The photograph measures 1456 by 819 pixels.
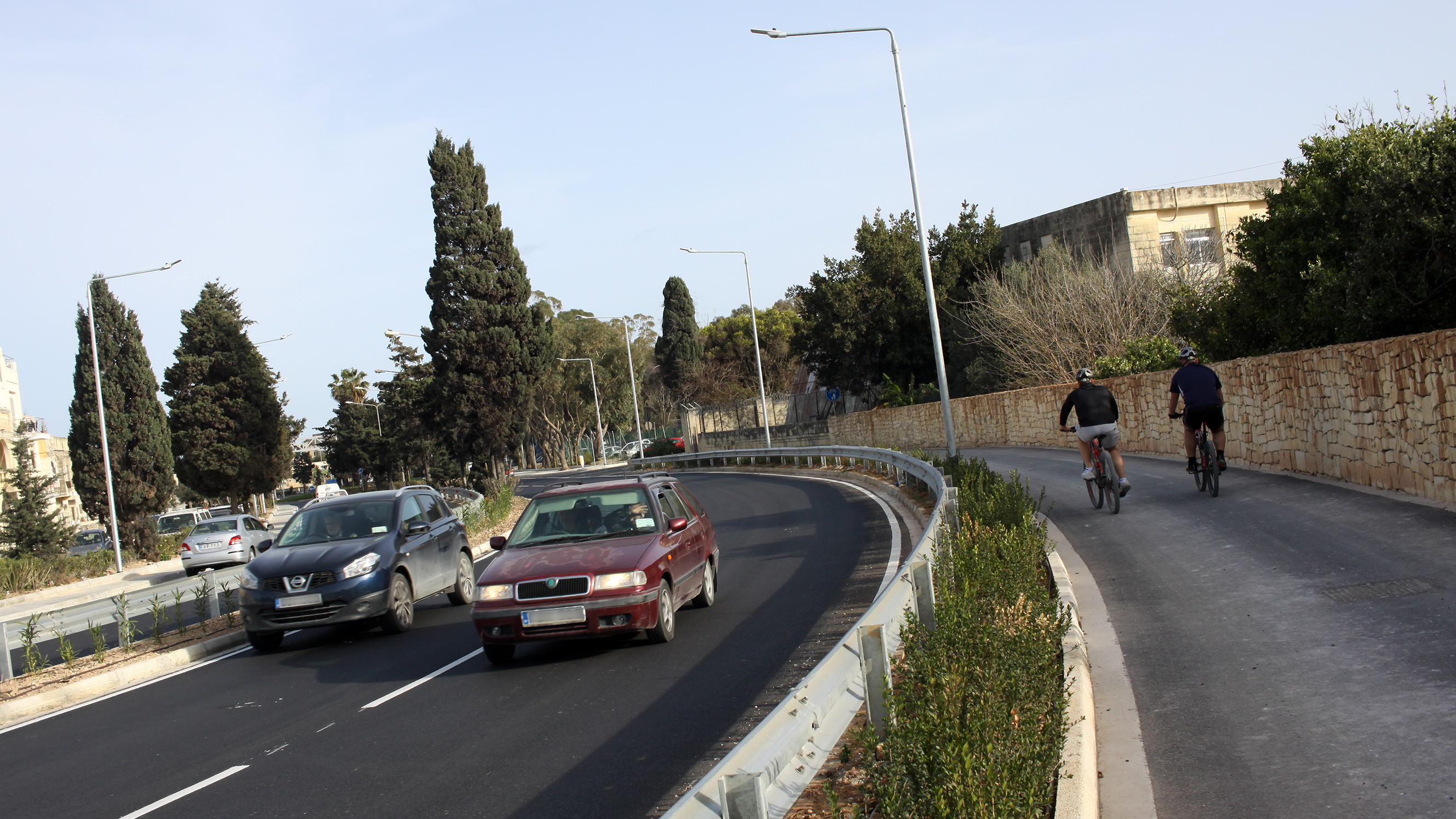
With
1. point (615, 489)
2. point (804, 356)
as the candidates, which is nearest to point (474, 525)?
point (615, 489)

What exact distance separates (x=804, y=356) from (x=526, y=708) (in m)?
46.7

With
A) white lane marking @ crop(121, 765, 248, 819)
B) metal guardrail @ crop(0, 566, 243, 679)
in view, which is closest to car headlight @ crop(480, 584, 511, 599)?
white lane marking @ crop(121, 765, 248, 819)

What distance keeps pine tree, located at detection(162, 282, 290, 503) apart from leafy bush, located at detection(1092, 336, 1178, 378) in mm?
37435

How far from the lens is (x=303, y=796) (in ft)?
20.0

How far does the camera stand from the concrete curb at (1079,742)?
4.32m

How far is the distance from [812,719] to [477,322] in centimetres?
4073

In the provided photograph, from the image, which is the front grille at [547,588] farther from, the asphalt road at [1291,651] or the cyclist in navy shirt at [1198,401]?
the cyclist in navy shirt at [1198,401]

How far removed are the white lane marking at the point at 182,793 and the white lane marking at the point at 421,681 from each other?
1.41 meters

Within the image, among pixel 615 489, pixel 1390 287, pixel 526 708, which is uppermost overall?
pixel 1390 287

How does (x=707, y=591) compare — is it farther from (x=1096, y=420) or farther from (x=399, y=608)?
(x=1096, y=420)

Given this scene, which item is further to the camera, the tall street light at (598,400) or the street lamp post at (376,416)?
the street lamp post at (376,416)

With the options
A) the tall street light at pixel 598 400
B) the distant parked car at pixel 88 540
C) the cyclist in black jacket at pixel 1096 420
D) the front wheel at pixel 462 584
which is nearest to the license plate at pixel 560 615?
the front wheel at pixel 462 584

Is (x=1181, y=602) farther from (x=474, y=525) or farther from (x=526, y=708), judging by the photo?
(x=474, y=525)

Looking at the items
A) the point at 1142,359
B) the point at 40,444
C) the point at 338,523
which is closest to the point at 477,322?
the point at 1142,359
